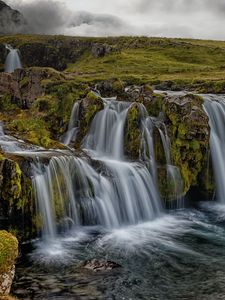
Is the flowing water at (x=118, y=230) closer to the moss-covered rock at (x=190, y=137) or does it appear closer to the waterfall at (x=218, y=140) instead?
the waterfall at (x=218, y=140)

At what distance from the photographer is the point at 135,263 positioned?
58.6 ft

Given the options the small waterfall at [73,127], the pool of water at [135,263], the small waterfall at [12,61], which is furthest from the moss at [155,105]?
the small waterfall at [12,61]

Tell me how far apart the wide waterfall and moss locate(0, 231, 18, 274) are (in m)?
9.31

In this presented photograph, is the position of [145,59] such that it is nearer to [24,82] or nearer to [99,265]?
[24,82]

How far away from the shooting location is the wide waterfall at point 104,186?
72.0 ft

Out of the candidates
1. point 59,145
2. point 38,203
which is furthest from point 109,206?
point 59,145

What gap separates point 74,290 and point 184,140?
17.4 meters

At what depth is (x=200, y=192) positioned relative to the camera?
100 feet

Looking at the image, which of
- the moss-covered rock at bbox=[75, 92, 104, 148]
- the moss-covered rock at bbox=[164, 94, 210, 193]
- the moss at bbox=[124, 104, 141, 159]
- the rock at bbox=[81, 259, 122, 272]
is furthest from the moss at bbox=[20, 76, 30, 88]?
the rock at bbox=[81, 259, 122, 272]

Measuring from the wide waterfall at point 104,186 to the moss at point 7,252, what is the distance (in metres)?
9.31

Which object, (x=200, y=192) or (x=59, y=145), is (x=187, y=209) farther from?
(x=59, y=145)

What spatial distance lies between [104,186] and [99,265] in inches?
→ 321

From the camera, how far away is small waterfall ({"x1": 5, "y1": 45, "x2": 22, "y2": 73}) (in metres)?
98.1

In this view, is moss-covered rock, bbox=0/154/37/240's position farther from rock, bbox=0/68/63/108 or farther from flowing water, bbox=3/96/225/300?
A: rock, bbox=0/68/63/108
